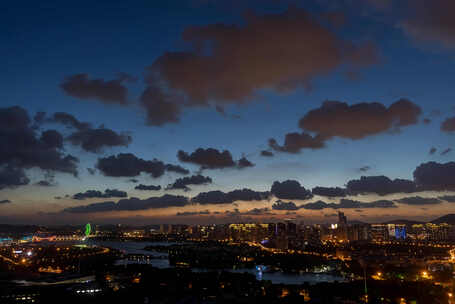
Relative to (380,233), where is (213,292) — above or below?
above

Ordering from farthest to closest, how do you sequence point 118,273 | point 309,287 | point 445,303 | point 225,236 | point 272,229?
point 225,236, point 272,229, point 118,273, point 309,287, point 445,303

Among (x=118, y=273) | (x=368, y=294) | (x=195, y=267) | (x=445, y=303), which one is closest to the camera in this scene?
(x=445, y=303)

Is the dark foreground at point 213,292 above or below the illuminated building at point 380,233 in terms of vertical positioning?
above

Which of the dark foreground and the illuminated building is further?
the illuminated building

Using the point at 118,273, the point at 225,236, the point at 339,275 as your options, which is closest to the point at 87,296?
the point at 118,273

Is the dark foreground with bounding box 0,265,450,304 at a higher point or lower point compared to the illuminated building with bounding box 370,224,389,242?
higher

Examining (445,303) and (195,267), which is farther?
(195,267)

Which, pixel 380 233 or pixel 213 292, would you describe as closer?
pixel 213 292

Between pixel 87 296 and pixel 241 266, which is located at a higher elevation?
pixel 87 296

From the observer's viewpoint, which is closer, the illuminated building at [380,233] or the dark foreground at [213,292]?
the dark foreground at [213,292]

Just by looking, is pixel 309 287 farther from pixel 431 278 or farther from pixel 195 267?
pixel 195 267
